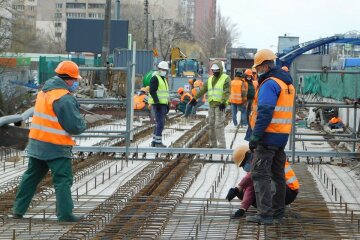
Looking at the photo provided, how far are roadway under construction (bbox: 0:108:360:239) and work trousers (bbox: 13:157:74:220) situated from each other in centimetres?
16

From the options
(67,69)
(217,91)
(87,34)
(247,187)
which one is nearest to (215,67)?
(217,91)

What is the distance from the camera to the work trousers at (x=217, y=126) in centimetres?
1580

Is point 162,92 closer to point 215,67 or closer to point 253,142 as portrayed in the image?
point 215,67

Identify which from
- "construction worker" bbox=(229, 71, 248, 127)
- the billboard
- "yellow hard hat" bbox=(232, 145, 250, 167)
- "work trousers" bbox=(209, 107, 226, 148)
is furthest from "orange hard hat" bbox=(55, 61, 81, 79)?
the billboard

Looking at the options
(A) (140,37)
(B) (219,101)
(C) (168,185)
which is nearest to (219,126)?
(B) (219,101)

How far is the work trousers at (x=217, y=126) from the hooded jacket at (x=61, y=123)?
24.7 feet

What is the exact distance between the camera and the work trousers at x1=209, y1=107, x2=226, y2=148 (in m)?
15.8

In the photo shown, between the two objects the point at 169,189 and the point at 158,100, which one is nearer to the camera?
the point at 169,189

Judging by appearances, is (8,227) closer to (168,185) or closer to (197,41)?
(168,185)

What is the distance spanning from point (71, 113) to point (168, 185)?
344 centimetres

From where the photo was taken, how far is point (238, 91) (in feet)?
77.8

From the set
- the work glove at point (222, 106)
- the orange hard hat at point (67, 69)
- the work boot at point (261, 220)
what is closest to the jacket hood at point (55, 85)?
the orange hard hat at point (67, 69)

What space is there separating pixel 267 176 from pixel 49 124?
2317mm

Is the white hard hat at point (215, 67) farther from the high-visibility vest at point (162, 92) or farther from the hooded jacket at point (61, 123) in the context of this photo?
the hooded jacket at point (61, 123)
